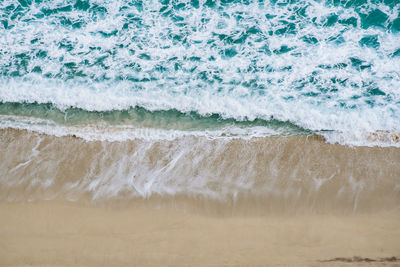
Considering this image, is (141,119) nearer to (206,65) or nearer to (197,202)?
(206,65)

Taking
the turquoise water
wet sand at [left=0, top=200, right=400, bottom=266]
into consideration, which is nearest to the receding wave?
wet sand at [left=0, top=200, right=400, bottom=266]

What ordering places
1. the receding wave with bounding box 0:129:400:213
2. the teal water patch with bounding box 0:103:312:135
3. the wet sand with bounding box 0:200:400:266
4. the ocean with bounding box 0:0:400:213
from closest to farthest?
the wet sand with bounding box 0:200:400:266, the receding wave with bounding box 0:129:400:213, the ocean with bounding box 0:0:400:213, the teal water patch with bounding box 0:103:312:135

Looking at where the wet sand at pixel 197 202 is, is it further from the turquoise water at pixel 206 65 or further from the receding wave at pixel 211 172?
the turquoise water at pixel 206 65

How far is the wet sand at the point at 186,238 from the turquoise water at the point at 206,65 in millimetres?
1780

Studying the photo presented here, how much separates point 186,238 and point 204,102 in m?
2.82

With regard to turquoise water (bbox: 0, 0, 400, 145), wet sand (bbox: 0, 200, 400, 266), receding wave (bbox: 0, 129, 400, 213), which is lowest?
wet sand (bbox: 0, 200, 400, 266)

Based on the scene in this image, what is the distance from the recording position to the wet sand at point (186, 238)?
5.52m

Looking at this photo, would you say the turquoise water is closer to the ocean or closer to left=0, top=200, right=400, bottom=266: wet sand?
the ocean

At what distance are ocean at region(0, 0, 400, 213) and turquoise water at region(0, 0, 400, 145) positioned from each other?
0.09 feet

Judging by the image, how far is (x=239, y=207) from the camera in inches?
236

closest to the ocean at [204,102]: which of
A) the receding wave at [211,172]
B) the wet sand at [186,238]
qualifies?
the receding wave at [211,172]

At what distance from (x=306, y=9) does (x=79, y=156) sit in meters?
6.18

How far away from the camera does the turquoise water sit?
6895 millimetres

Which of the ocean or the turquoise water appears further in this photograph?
the turquoise water
